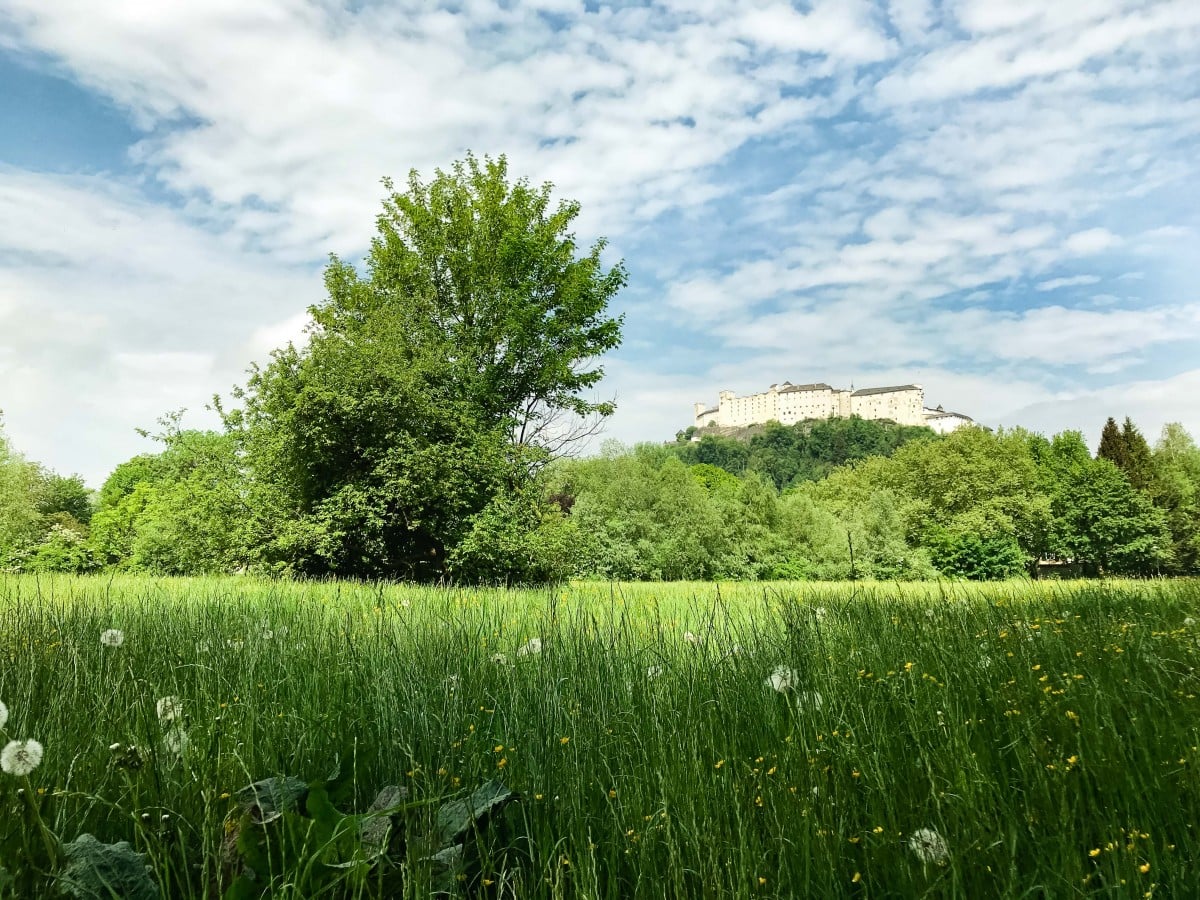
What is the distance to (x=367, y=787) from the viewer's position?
246cm

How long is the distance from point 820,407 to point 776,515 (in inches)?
5055

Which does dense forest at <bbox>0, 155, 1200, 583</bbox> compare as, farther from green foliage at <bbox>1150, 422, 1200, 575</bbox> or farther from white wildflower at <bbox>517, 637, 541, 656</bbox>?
green foliage at <bbox>1150, 422, 1200, 575</bbox>

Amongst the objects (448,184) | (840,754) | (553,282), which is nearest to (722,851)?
(840,754)

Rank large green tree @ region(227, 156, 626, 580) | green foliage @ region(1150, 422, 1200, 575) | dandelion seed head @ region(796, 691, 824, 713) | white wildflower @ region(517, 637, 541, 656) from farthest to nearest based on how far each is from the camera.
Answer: green foliage @ region(1150, 422, 1200, 575)
large green tree @ region(227, 156, 626, 580)
white wildflower @ region(517, 637, 541, 656)
dandelion seed head @ region(796, 691, 824, 713)

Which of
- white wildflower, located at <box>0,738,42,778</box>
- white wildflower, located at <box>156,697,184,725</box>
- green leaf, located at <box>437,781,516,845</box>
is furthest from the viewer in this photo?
white wildflower, located at <box>156,697,184,725</box>

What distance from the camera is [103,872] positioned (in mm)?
1552

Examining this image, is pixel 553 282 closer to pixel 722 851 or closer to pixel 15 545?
pixel 722 851

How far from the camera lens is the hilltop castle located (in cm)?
15212

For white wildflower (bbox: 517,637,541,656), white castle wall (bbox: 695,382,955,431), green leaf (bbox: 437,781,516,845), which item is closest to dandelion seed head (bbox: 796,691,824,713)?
green leaf (bbox: 437,781,516,845)

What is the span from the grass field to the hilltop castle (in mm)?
151743

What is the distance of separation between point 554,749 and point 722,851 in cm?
75

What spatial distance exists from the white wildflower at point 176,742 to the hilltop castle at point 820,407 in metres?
153

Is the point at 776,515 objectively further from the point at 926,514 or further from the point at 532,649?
the point at 532,649

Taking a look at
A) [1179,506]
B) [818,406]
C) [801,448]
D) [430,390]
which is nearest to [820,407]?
[818,406]
